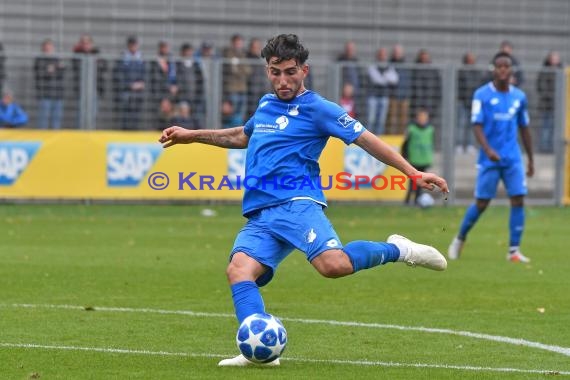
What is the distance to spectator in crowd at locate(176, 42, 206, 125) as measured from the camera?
2583 centimetres

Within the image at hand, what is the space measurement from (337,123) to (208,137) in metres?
1.05

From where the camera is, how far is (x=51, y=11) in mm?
28312

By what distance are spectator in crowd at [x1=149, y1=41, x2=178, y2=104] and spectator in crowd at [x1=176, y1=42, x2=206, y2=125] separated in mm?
125

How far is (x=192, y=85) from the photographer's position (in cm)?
2595

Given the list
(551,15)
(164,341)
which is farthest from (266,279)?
(551,15)

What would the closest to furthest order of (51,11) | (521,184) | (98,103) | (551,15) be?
(521,184), (98,103), (51,11), (551,15)

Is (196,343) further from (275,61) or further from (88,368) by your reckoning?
(275,61)

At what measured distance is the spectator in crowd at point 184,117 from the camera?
25125 millimetres

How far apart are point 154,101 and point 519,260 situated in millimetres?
11112

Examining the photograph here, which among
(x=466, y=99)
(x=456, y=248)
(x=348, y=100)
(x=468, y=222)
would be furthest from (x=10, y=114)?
(x=468, y=222)

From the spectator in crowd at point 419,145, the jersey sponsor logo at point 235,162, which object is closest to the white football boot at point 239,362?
the jersey sponsor logo at point 235,162

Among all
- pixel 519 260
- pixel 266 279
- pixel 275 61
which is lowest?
pixel 519 260

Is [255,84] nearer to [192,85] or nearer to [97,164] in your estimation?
[192,85]

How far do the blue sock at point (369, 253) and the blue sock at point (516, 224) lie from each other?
7.43m
